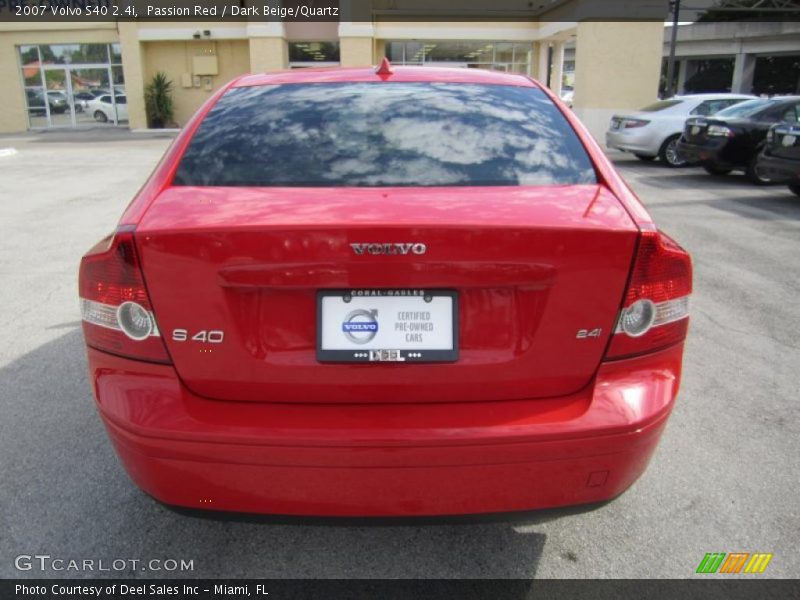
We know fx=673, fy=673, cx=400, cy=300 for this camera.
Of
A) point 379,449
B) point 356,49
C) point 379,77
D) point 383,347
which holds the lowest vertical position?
point 379,449

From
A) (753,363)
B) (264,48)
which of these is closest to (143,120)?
(264,48)

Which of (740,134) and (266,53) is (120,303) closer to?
(740,134)

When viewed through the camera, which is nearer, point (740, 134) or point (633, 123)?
point (740, 134)

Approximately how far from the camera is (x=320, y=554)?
94.2 inches

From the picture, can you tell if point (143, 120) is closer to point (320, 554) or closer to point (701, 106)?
point (701, 106)

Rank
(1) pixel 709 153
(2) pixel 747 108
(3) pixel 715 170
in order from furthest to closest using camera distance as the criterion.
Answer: (3) pixel 715 170 < (2) pixel 747 108 < (1) pixel 709 153

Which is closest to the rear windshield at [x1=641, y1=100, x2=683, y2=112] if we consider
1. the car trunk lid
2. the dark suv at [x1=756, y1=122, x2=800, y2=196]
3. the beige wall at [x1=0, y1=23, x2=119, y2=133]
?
the dark suv at [x1=756, y1=122, x2=800, y2=196]

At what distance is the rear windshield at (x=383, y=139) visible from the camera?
2205 mm

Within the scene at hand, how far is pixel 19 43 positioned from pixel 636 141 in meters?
25.1

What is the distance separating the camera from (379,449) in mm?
1839

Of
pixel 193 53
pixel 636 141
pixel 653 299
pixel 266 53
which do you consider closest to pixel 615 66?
pixel 636 141

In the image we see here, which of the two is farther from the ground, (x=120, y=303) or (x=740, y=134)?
(x=120, y=303)

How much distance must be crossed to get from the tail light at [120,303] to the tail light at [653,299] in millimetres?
1340

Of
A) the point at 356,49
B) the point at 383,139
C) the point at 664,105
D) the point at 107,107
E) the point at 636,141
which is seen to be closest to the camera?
the point at 383,139
